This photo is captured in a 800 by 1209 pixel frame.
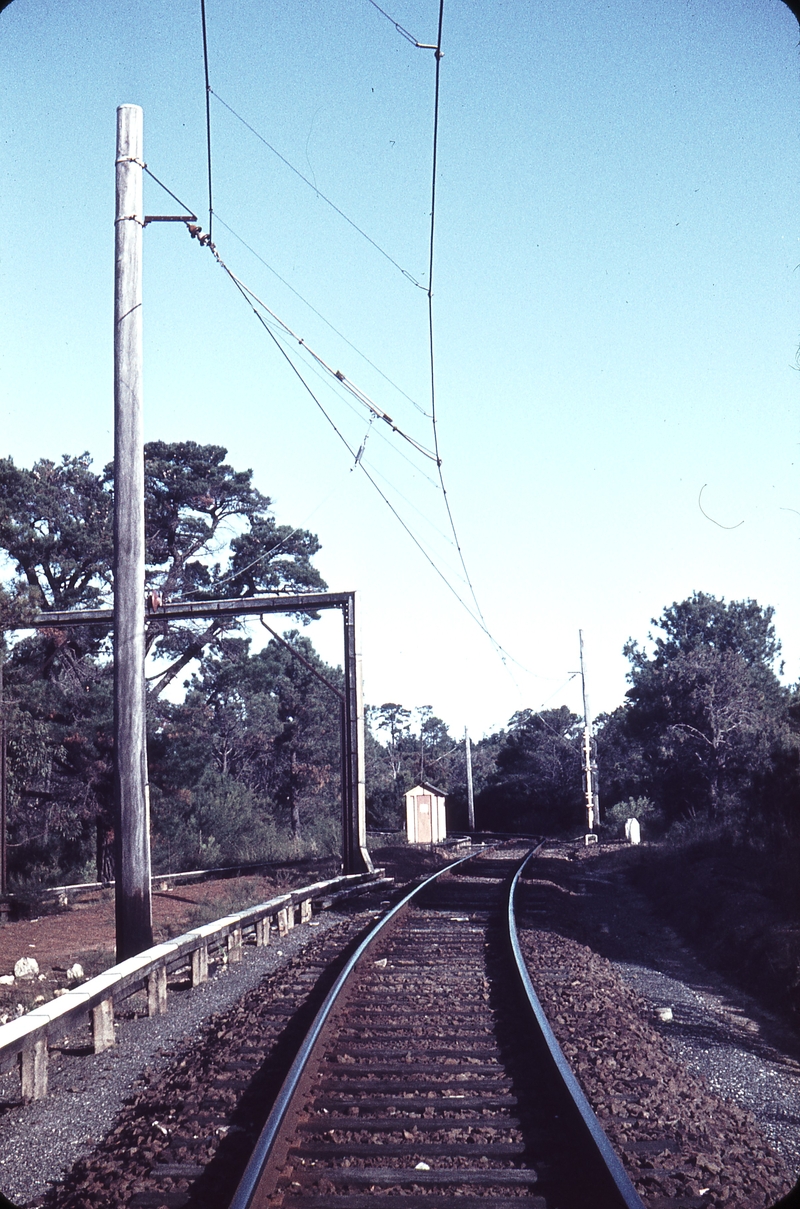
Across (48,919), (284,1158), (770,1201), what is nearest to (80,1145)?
(284,1158)

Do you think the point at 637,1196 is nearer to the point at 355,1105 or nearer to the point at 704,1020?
the point at 355,1105

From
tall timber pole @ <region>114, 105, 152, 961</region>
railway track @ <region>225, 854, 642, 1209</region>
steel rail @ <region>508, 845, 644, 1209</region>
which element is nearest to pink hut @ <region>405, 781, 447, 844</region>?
tall timber pole @ <region>114, 105, 152, 961</region>

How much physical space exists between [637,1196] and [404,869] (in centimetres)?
2265

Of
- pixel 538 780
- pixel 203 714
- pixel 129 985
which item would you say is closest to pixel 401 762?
pixel 538 780

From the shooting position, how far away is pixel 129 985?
7.58 metres

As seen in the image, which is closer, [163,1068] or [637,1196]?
[637,1196]

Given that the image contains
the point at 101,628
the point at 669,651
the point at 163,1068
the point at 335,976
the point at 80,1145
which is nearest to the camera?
the point at 80,1145

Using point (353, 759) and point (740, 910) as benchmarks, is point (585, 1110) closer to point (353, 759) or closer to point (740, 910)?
point (740, 910)

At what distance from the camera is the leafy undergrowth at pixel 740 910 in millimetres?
9562

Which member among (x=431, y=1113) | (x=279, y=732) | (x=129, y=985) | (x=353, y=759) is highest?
(x=279, y=732)

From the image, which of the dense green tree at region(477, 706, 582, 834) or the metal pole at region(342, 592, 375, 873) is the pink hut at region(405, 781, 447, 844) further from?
the metal pole at region(342, 592, 375, 873)

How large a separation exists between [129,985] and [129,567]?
12.6ft

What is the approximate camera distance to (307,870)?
78.6ft

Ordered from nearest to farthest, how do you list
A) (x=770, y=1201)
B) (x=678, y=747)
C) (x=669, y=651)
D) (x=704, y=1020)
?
(x=770, y=1201), (x=704, y=1020), (x=678, y=747), (x=669, y=651)
